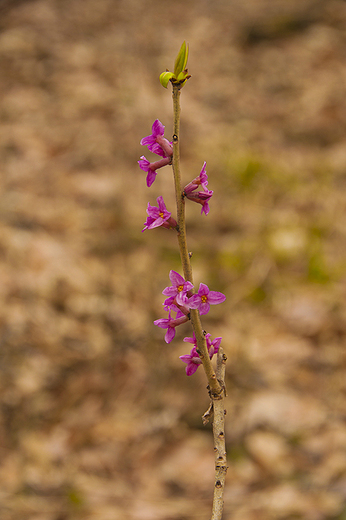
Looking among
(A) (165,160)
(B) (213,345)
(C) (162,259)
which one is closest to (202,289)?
(B) (213,345)

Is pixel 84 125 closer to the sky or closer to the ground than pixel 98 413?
closer to the sky

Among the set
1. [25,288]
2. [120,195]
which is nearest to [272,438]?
[25,288]

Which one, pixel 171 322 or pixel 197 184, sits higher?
pixel 197 184

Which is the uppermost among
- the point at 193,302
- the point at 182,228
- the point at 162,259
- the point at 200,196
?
the point at 162,259

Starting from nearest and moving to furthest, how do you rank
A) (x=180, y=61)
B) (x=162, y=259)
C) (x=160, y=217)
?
(x=180, y=61) < (x=160, y=217) < (x=162, y=259)

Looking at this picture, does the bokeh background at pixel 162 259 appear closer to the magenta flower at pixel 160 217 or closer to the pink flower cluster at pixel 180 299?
the pink flower cluster at pixel 180 299

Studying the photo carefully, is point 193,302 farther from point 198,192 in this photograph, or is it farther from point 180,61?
point 180,61

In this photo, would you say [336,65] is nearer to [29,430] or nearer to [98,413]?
[98,413]

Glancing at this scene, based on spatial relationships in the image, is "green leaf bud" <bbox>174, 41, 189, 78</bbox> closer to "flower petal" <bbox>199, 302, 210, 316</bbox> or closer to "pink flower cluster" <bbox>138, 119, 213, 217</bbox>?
"pink flower cluster" <bbox>138, 119, 213, 217</bbox>
